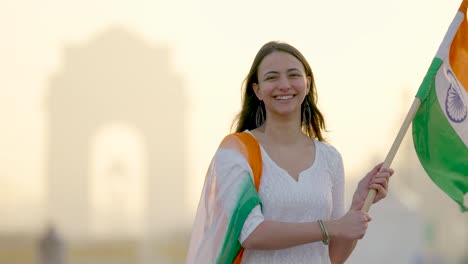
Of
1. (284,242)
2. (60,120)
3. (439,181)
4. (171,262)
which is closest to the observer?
(284,242)

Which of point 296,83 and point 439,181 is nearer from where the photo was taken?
point 296,83

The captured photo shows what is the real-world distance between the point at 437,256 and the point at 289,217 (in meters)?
15.9

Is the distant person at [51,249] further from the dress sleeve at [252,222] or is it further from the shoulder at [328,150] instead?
the dress sleeve at [252,222]

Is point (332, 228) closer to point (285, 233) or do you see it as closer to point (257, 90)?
point (285, 233)

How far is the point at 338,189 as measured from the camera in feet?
15.0

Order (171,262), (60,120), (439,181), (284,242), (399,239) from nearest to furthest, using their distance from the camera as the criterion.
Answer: (284,242) < (439,181) < (399,239) < (171,262) < (60,120)

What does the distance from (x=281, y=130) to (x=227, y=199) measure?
297mm

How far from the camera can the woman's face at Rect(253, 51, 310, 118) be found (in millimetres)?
4457

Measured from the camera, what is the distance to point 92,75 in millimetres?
36969

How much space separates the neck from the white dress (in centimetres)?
8

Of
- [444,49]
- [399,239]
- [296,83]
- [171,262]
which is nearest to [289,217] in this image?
[296,83]

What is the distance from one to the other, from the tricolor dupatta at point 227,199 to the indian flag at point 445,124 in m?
0.67

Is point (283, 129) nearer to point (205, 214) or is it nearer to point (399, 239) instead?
point (205, 214)

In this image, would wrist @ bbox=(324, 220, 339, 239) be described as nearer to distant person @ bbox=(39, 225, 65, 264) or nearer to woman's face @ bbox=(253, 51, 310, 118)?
woman's face @ bbox=(253, 51, 310, 118)
